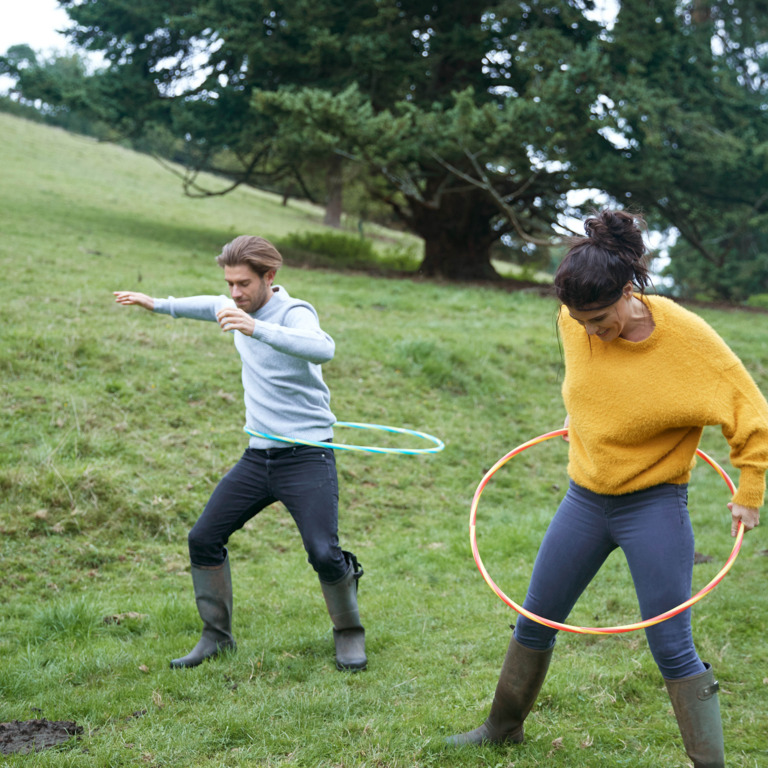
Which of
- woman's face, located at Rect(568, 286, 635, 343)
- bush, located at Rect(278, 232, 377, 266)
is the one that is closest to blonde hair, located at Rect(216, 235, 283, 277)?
woman's face, located at Rect(568, 286, 635, 343)

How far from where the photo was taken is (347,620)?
458 centimetres

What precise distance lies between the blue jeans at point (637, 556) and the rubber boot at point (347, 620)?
139 centimetres

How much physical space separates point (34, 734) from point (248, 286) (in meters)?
2.34

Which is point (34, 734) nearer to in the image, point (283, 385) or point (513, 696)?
point (283, 385)

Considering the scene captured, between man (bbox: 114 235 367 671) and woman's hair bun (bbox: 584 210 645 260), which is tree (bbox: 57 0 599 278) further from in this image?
woman's hair bun (bbox: 584 210 645 260)

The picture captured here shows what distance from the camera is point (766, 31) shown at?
A: 23594 millimetres

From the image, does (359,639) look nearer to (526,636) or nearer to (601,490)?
(526,636)

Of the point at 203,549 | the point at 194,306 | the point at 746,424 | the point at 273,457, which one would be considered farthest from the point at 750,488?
the point at 194,306

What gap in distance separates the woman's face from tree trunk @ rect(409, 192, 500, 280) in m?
17.2

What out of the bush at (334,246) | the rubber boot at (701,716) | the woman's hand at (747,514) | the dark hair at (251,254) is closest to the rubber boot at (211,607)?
the dark hair at (251,254)

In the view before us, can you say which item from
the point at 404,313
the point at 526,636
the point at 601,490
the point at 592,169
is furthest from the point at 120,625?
the point at 592,169

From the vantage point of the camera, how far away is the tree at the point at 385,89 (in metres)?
15.9

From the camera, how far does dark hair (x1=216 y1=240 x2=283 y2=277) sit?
414 cm

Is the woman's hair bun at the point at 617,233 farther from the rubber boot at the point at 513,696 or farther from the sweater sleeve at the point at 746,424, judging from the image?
the rubber boot at the point at 513,696
